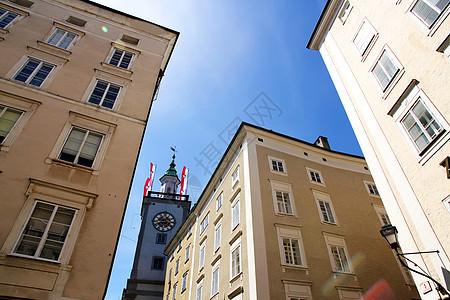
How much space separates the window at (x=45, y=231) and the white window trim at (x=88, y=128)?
5.51 ft

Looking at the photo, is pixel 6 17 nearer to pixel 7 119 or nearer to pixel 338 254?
pixel 7 119

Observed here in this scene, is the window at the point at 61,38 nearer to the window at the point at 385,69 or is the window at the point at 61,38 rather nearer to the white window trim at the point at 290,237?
the window at the point at 385,69

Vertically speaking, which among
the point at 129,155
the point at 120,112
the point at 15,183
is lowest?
the point at 15,183

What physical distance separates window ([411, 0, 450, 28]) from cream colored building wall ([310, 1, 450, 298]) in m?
0.21

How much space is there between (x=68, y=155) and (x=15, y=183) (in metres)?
1.96

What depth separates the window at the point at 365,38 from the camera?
1243 cm

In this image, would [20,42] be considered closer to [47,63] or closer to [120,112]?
[47,63]

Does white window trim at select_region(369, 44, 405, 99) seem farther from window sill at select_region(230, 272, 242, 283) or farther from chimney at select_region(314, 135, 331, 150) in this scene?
chimney at select_region(314, 135, 331, 150)

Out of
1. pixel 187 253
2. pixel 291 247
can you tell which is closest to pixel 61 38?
pixel 291 247

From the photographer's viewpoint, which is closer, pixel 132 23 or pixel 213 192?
pixel 132 23

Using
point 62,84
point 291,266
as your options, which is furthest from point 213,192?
point 62,84

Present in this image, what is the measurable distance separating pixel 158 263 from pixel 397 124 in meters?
39.7

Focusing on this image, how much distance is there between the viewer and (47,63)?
42.8 feet

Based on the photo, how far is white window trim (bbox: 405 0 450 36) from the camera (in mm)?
8844
